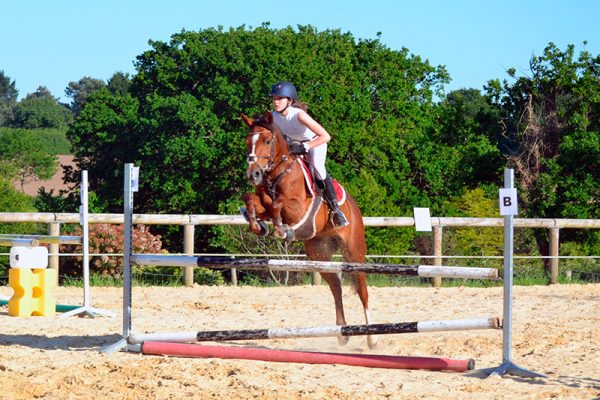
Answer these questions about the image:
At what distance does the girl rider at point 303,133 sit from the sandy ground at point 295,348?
1271 millimetres

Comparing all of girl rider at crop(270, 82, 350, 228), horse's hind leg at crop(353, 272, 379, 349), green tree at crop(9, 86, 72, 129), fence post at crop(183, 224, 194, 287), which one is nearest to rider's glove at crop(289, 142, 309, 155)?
girl rider at crop(270, 82, 350, 228)

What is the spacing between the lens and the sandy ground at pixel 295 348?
19.0 ft

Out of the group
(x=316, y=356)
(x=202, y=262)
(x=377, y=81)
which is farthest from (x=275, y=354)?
(x=377, y=81)

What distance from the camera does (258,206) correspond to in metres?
7.18

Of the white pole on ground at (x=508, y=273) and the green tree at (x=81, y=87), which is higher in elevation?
the green tree at (x=81, y=87)

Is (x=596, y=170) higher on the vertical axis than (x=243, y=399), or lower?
higher

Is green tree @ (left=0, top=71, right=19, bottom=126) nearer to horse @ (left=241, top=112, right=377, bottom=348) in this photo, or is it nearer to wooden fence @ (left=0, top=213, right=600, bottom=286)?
wooden fence @ (left=0, top=213, right=600, bottom=286)

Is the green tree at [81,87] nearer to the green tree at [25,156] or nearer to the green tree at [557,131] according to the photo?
the green tree at [25,156]

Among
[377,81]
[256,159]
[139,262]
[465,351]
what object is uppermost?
[377,81]

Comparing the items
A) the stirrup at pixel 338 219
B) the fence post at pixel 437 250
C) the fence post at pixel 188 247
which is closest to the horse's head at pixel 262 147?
the stirrup at pixel 338 219

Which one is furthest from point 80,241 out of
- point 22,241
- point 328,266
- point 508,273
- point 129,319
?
point 508,273

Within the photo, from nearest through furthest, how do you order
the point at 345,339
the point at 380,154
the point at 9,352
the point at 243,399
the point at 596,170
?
the point at 243,399 → the point at 9,352 → the point at 345,339 → the point at 596,170 → the point at 380,154

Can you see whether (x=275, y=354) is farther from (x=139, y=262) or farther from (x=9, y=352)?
(x=9, y=352)

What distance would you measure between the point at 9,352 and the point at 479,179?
17.3 meters
